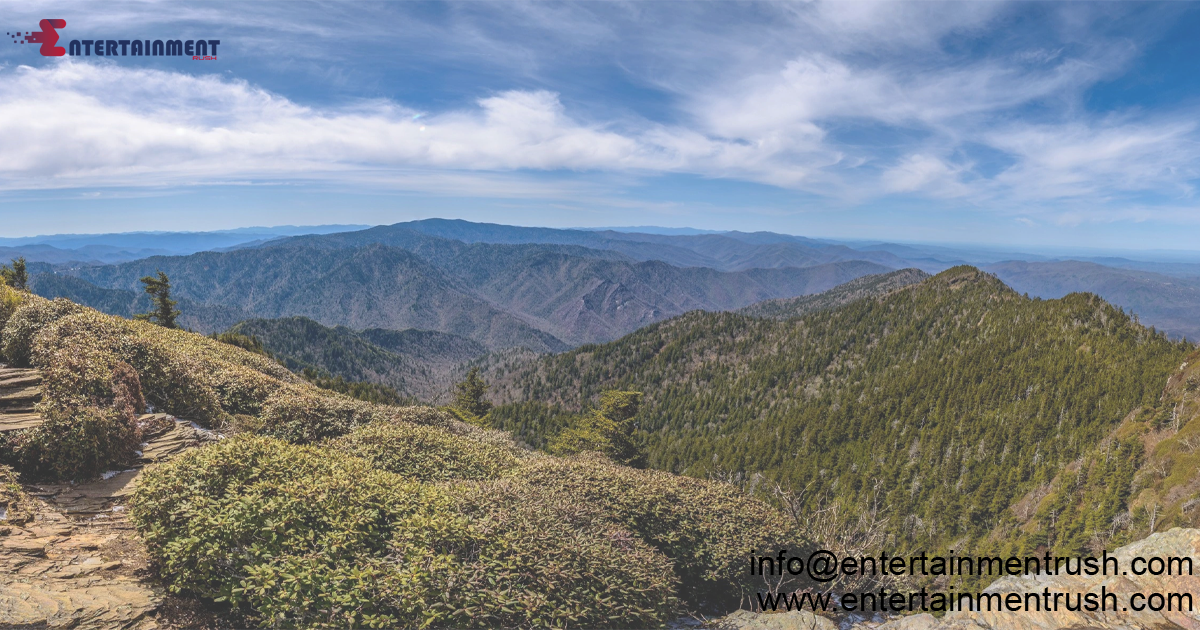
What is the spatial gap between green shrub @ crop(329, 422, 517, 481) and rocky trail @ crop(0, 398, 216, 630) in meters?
5.98

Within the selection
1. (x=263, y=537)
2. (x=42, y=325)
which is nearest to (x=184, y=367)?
(x=42, y=325)

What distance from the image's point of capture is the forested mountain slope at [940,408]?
269 feet

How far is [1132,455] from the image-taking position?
58312 mm

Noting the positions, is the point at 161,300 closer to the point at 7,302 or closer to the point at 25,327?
the point at 7,302

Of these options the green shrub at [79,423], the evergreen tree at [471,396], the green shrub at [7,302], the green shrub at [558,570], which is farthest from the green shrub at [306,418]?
the evergreen tree at [471,396]

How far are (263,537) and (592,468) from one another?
1055cm

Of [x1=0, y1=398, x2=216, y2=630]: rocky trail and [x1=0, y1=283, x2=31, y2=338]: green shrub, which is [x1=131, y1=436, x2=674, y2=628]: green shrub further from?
[x1=0, y1=283, x2=31, y2=338]: green shrub

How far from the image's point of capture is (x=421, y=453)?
58.9 feet

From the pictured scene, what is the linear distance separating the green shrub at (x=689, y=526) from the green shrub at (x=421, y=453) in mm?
1768

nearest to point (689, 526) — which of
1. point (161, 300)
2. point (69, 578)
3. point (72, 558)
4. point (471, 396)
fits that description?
point (69, 578)

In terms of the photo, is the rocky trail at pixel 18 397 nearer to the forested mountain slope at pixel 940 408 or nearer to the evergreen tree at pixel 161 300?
the forested mountain slope at pixel 940 408

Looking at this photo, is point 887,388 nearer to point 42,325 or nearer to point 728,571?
point 728,571

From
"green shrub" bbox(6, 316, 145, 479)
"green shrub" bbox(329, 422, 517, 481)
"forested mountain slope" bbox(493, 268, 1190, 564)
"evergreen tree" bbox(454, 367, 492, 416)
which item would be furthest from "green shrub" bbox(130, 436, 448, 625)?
"evergreen tree" bbox(454, 367, 492, 416)

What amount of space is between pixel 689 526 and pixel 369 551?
9775 millimetres
